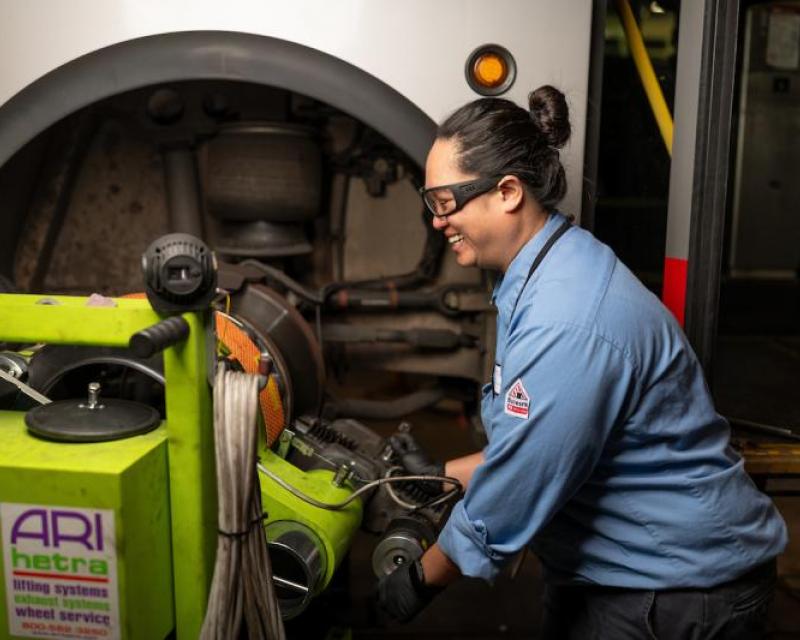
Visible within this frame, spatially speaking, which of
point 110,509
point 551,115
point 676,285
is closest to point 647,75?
point 676,285

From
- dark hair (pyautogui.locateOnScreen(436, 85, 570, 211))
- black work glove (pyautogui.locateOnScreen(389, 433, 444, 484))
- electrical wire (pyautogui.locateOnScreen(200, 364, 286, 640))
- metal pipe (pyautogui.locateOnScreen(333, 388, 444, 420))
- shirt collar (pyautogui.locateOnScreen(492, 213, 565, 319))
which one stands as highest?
dark hair (pyautogui.locateOnScreen(436, 85, 570, 211))

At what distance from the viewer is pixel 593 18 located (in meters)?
1.78

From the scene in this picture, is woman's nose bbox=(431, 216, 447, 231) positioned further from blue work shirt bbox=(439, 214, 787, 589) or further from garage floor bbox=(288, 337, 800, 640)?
garage floor bbox=(288, 337, 800, 640)

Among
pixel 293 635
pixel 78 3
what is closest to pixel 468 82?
pixel 78 3

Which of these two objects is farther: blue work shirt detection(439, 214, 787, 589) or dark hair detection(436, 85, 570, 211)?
dark hair detection(436, 85, 570, 211)

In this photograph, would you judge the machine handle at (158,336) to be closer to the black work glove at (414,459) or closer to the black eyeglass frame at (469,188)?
the black eyeglass frame at (469,188)

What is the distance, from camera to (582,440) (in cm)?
115

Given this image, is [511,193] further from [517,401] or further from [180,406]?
[180,406]

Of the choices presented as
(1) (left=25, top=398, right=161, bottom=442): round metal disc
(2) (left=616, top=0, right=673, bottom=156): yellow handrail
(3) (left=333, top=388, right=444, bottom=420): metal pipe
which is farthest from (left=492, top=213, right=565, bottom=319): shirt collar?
(3) (left=333, top=388, right=444, bottom=420): metal pipe

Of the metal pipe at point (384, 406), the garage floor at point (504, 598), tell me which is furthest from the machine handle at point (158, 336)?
the metal pipe at point (384, 406)

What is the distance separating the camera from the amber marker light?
1.75 m

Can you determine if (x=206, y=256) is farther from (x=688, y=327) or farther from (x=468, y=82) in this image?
(x=688, y=327)

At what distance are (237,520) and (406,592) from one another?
0.45 metres

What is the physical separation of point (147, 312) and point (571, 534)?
2.50 ft
